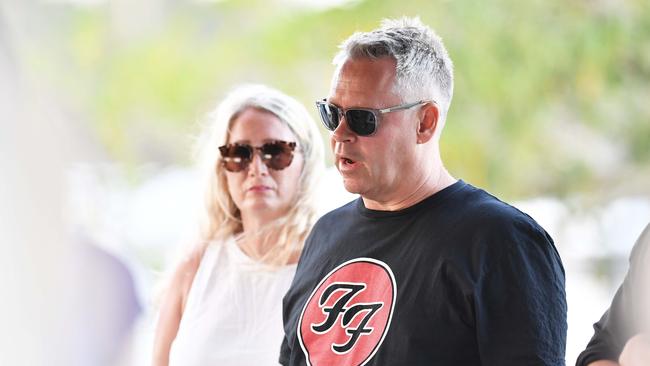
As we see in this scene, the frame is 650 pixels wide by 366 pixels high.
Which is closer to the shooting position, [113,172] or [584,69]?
[584,69]

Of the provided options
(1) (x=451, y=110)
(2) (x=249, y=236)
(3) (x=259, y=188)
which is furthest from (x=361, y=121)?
(1) (x=451, y=110)

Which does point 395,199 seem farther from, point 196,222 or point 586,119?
point 586,119

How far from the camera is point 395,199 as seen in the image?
6.08 feet

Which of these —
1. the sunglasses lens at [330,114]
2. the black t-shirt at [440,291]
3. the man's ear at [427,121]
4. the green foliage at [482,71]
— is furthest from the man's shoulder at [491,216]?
the green foliage at [482,71]

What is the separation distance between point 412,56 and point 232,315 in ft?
2.89

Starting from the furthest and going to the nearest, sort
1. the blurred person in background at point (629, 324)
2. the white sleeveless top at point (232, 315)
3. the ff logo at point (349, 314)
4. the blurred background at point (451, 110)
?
1. the blurred background at point (451, 110)
2. the white sleeveless top at point (232, 315)
3. the ff logo at point (349, 314)
4. the blurred person in background at point (629, 324)

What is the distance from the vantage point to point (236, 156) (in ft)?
8.17

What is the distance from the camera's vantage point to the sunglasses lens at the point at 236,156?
2479mm

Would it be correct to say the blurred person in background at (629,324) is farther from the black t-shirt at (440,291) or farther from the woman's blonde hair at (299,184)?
the woman's blonde hair at (299,184)

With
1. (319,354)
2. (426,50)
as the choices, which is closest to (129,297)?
(319,354)

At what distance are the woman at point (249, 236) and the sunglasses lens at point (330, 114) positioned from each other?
588mm

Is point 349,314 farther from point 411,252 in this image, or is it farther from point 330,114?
point 330,114

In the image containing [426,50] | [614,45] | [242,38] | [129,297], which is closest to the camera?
[426,50]

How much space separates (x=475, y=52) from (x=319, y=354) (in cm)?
285
